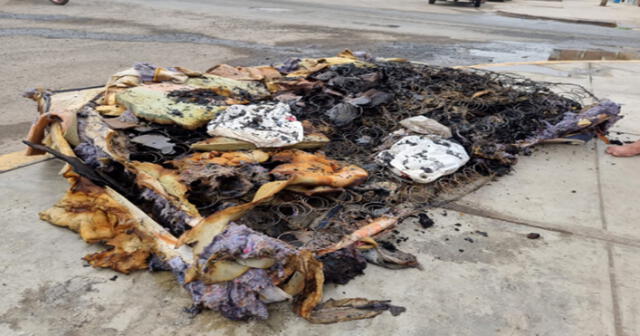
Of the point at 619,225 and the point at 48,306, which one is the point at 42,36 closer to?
the point at 48,306

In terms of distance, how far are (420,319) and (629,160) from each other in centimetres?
347

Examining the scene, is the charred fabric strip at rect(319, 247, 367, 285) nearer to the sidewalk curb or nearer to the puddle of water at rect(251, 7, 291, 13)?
the puddle of water at rect(251, 7, 291, 13)

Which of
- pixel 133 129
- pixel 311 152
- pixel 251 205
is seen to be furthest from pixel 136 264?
pixel 311 152

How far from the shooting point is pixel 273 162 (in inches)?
162

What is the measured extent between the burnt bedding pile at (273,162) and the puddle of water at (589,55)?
5.79 metres

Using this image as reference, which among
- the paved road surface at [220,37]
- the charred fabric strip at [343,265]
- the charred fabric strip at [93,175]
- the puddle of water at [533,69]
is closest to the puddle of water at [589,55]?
the paved road surface at [220,37]

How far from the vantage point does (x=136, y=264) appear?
9.77 feet

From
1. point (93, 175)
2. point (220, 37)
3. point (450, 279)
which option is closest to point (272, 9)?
point (220, 37)

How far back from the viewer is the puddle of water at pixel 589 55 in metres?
11.3

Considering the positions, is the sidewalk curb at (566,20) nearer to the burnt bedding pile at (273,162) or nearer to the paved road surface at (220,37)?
the paved road surface at (220,37)

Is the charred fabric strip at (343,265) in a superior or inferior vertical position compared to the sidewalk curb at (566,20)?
inferior

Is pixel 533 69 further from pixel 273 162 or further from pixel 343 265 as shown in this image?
pixel 343 265

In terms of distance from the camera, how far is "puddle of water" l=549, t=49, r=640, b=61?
11289 mm

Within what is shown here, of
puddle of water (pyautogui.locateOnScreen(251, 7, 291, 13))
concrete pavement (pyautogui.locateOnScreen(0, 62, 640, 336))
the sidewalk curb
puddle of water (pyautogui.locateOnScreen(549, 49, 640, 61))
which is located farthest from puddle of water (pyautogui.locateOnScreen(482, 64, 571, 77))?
the sidewalk curb
